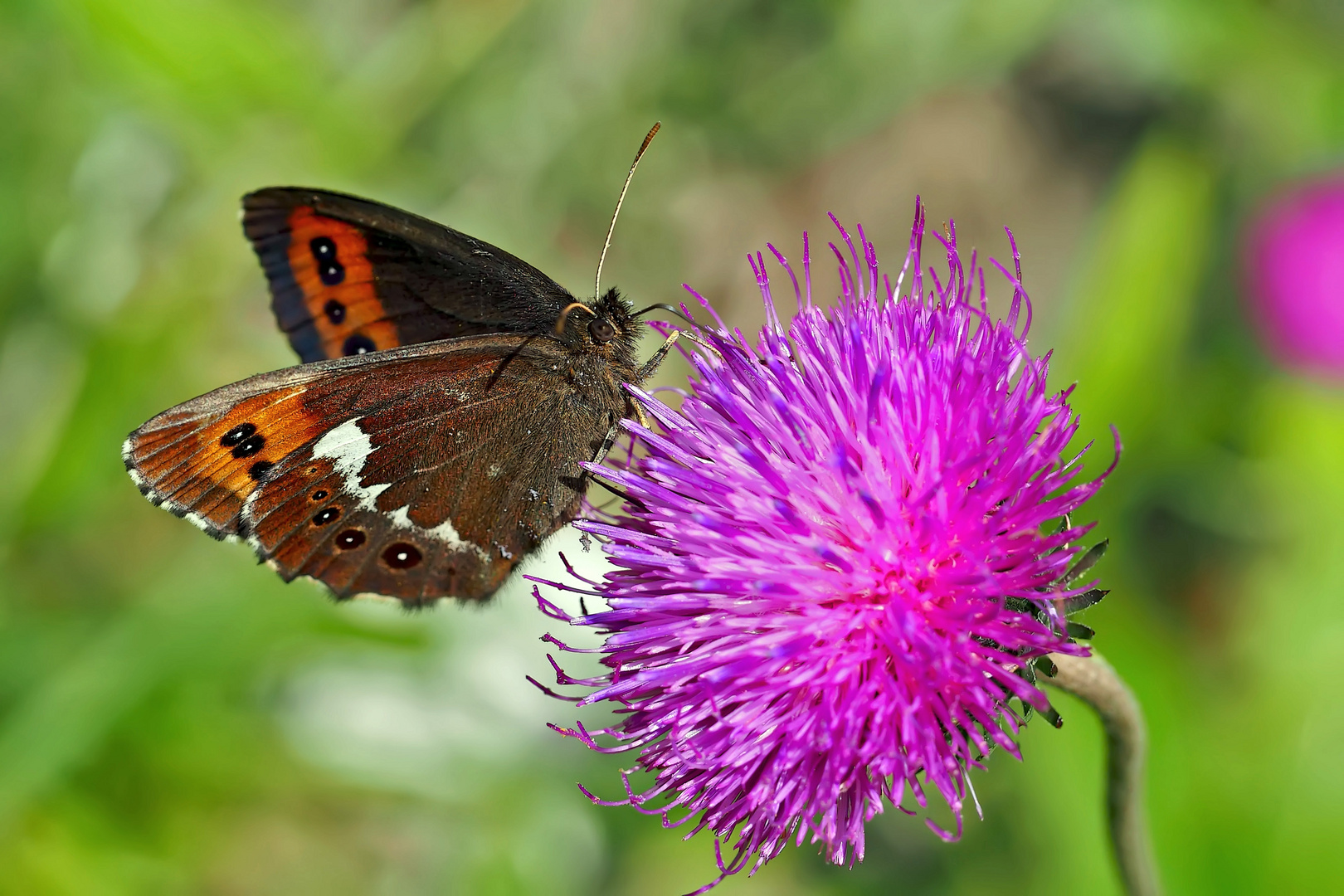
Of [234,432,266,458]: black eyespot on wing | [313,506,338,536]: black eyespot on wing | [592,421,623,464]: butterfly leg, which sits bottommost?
[313,506,338,536]: black eyespot on wing

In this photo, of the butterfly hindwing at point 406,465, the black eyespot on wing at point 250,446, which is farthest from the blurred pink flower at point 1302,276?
the black eyespot on wing at point 250,446

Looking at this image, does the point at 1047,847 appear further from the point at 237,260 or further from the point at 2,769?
the point at 237,260

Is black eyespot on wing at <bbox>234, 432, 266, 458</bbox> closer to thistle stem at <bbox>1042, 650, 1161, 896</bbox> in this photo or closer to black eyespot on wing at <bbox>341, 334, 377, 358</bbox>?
black eyespot on wing at <bbox>341, 334, 377, 358</bbox>

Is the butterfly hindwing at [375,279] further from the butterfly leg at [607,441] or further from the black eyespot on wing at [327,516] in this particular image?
the black eyespot on wing at [327,516]

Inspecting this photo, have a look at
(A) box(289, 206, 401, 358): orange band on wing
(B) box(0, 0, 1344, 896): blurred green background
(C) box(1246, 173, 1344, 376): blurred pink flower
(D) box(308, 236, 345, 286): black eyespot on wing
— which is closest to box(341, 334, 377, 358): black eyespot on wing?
(A) box(289, 206, 401, 358): orange band on wing

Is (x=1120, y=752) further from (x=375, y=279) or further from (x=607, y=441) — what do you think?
(x=375, y=279)

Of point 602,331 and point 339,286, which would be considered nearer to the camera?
point 602,331

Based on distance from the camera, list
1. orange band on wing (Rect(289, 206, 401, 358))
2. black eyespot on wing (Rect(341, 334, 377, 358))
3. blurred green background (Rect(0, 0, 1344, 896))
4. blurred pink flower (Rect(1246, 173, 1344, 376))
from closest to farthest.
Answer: orange band on wing (Rect(289, 206, 401, 358))
black eyespot on wing (Rect(341, 334, 377, 358))
blurred green background (Rect(0, 0, 1344, 896))
blurred pink flower (Rect(1246, 173, 1344, 376))

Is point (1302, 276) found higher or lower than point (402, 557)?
higher

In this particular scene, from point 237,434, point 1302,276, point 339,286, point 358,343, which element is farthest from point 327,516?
point 1302,276
